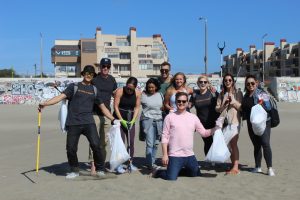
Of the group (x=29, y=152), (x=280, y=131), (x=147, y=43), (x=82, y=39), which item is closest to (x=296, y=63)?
(x=147, y=43)

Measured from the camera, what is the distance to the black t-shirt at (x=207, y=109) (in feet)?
26.3

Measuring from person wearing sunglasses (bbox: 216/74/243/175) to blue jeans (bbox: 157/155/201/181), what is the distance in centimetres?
77

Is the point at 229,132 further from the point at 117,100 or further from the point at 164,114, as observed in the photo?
the point at 117,100

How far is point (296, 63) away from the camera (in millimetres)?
114375

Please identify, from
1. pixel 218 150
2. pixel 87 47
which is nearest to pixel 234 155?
pixel 218 150

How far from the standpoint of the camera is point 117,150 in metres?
7.55

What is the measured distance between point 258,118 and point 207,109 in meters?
1.04

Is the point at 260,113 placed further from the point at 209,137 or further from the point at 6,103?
the point at 6,103

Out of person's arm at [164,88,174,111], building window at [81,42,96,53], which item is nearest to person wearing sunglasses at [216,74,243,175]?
person's arm at [164,88,174,111]

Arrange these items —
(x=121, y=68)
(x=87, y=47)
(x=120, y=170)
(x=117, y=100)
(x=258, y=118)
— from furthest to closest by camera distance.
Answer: (x=87, y=47) < (x=121, y=68) < (x=117, y=100) < (x=120, y=170) < (x=258, y=118)

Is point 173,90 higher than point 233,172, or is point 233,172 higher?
point 173,90

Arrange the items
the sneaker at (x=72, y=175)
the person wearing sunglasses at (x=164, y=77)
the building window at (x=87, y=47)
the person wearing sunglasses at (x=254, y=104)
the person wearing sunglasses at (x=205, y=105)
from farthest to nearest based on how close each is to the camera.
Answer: the building window at (x=87, y=47), the person wearing sunglasses at (x=164, y=77), the person wearing sunglasses at (x=205, y=105), the person wearing sunglasses at (x=254, y=104), the sneaker at (x=72, y=175)

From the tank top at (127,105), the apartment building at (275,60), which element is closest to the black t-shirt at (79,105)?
the tank top at (127,105)

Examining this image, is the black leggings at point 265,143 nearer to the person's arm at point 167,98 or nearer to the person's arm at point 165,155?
the person's arm at point 167,98
